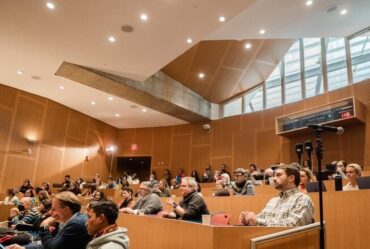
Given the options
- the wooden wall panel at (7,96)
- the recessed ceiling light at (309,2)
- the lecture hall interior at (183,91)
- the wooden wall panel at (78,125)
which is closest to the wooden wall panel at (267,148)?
the lecture hall interior at (183,91)

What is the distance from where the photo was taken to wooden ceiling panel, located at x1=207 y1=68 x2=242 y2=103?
9945mm

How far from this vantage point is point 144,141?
40.3 ft

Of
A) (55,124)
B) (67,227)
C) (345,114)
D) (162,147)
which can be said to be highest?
(345,114)

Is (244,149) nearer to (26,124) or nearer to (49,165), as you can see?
(49,165)

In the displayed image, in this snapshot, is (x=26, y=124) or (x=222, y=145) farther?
(x=222, y=145)

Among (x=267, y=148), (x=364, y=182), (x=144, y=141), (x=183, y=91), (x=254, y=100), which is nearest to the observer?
(x=364, y=182)

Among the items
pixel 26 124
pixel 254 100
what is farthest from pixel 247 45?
pixel 26 124

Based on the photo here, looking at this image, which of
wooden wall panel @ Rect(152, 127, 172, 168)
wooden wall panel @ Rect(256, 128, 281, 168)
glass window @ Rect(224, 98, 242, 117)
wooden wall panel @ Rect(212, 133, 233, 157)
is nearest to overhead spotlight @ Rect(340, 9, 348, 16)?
wooden wall panel @ Rect(256, 128, 281, 168)

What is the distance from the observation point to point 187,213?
10.8 ft

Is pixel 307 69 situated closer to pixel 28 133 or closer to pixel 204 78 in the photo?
pixel 204 78

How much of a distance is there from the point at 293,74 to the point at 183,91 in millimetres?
3341

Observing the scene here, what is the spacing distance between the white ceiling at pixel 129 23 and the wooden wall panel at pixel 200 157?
13.0 ft

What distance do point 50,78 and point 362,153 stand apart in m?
7.88

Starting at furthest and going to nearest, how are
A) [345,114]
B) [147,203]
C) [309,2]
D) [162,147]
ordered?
[162,147]
[345,114]
[309,2]
[147,203]
